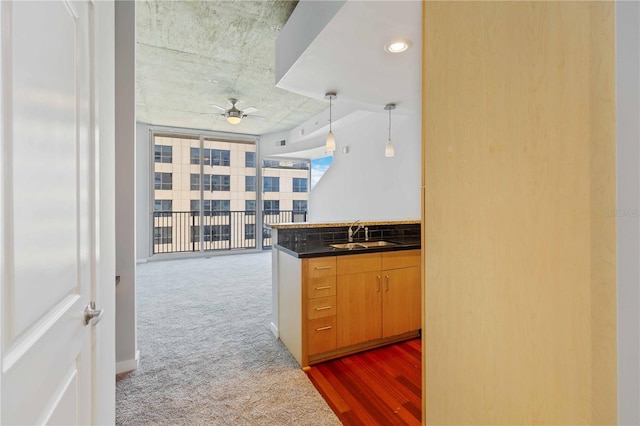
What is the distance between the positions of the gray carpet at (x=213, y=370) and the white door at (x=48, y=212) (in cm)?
93

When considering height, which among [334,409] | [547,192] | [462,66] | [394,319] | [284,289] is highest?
[462,66]

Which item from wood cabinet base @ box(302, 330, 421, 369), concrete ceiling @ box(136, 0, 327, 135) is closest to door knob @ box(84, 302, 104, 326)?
wood cabinet base @ box(302, 330, 421, 369)

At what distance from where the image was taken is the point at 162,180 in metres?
6.88

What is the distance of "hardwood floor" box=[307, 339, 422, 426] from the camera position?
1880 mm

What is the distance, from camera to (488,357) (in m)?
0.97

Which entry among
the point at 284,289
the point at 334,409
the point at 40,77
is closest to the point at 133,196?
the point at 284,289

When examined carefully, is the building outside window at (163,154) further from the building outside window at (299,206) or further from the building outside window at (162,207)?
the building outside window at (299,206)

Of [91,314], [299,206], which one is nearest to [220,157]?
[299,206]

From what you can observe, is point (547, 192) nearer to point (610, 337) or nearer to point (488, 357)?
point (610, 337)

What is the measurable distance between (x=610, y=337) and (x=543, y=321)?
0.14m

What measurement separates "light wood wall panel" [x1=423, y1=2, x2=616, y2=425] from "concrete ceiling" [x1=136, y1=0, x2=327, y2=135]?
231 centimetres

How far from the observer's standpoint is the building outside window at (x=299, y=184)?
8.31 m

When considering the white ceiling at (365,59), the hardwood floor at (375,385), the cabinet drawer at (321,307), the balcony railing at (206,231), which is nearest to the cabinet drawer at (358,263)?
the cabinet drawer at (321,307)

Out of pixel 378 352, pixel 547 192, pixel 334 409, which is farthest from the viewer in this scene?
pixel 378 352
